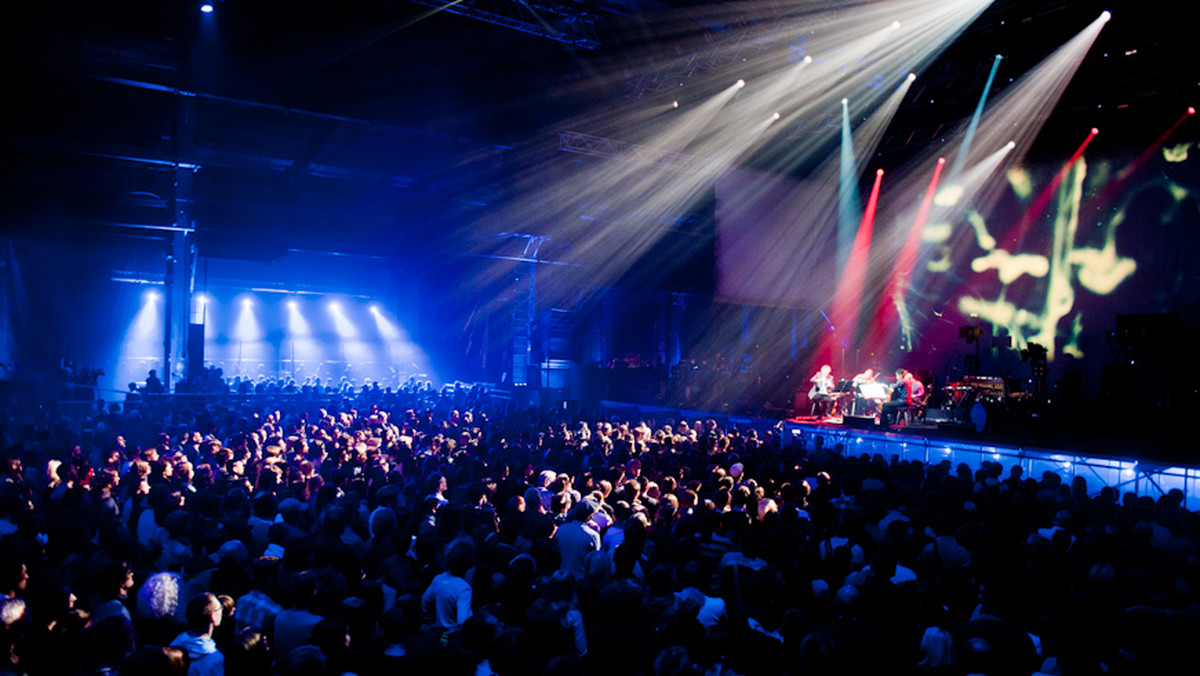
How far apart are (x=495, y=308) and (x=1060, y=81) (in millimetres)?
16989

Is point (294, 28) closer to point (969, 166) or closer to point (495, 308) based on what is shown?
point (495, 308)

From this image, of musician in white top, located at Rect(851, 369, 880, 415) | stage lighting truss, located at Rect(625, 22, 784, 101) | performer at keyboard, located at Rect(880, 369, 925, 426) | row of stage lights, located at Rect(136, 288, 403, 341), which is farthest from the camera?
row of stage lights, located at Rect(136, 288, 403, 341)

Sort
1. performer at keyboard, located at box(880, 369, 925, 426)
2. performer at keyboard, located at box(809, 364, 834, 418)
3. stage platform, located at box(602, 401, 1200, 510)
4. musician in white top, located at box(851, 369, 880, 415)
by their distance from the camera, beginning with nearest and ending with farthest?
stage platform, located at box(602, 401, 1200, 510) → performer at keyboard, located at box(880, 369, 925, 426) → musician in white top, located at box(851, 369, 880, 415) → performer at keyboard, located at box(809, 364, 834, 418)

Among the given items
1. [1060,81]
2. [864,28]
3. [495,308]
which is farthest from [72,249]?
[1060,81]

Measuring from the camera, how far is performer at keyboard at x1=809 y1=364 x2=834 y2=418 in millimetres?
17525

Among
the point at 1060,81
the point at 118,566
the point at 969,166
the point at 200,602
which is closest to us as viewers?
the point at 200,602

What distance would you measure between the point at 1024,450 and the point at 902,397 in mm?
4432

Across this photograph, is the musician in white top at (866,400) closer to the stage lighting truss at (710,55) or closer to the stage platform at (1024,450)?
the stage platform at (1024,450)

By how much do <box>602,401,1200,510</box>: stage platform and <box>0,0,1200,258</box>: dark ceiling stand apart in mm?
7233

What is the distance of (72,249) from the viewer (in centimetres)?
2361

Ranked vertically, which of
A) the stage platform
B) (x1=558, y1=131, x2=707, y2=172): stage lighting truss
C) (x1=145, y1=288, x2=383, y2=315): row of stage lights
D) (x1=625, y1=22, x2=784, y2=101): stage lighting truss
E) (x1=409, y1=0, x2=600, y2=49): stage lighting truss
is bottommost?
the stage platform

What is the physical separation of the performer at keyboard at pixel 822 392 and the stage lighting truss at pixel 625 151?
6150 mm

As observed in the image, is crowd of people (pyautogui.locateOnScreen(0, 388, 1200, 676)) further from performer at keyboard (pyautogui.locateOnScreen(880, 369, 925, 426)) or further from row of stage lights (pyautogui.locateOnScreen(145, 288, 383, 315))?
row of stage lights (pyautogui.locateOnScreen(145, 288, 383, 315))

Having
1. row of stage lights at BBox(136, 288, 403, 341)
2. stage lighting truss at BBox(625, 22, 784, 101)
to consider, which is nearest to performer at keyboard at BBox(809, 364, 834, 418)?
stage lighting truss at BBox(625, 22, 784, 101)
